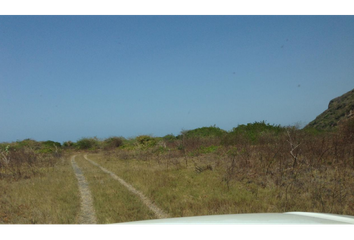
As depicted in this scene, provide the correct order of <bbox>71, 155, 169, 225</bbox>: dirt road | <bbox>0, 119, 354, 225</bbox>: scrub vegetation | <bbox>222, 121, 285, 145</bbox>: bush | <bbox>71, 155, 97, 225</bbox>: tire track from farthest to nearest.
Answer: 1. <bbox>222, 121, 285, 145</bbox>: bush
2. <bbox>0, 119, 354, 225</bbox>: scrub vegetation
3. <bbox>71, 155, 169, 225</bbox>: dirt road
4. <bbox>71, 155, 97, 225</bbox>: tire track

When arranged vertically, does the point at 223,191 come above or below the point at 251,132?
below

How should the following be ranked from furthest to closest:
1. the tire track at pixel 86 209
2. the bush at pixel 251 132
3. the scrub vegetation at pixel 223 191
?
1. the bush at pixel 251 132
2. the scrub vegetation at pixel 223 191
3. the tire track at pixel 86 209

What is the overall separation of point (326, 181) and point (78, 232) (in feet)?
26.9

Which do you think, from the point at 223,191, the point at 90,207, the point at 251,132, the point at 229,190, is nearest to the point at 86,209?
the point at 90,207

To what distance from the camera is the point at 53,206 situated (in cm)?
670

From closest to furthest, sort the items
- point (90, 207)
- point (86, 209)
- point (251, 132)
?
point (86, 209)
point (90, 207)
point (251, 132)

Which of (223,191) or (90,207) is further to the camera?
(223,191)

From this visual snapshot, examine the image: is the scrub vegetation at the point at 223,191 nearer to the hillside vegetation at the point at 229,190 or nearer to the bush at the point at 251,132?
the hillside vegetation at the point at 229,190

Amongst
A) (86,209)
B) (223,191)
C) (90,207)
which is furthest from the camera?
(223,191)

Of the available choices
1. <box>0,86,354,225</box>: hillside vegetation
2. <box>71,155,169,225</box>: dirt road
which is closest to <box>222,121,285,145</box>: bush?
<box>0,86,354,225</box>: hillside vegetation

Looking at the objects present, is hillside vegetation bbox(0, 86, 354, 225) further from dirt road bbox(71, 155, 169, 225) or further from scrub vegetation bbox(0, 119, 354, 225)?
dirt road bbox(71, 155, 169, 225)

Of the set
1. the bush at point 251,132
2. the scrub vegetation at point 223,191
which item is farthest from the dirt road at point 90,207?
the bush at point 251,132

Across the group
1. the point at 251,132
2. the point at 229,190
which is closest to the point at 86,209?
the point at 229,190

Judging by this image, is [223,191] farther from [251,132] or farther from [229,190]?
[251,132]
